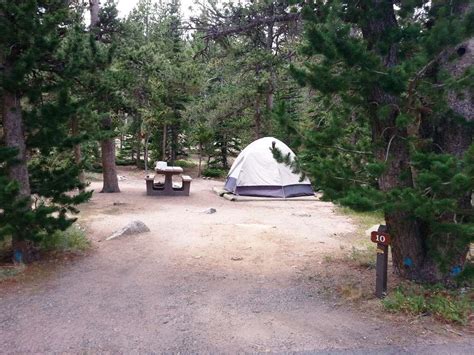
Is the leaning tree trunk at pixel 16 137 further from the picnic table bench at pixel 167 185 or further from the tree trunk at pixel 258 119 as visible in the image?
the tree trunk at pixel 258 119

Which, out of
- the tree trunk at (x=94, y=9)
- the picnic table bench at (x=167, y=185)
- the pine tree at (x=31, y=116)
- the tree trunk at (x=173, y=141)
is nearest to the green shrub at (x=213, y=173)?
the tree trunk at (x=173, y=141)

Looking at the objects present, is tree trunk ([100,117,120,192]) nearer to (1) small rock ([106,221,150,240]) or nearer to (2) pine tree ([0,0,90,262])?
(1) small rock ([106,221,150,240])

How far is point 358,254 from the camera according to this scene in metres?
6.72

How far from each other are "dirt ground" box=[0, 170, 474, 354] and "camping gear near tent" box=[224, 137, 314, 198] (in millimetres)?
5577

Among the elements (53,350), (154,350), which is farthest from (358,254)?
(53,350)

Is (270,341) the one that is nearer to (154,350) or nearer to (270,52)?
(154,350)

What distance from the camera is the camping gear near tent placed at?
46.4 ft

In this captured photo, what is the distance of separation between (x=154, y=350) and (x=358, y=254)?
408 centimetres

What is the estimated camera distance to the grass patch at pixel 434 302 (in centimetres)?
411

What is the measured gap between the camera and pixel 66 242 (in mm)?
7023

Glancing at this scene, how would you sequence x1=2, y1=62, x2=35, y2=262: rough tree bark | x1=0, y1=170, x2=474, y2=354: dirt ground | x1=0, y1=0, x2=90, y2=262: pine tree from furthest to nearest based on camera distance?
x1=2, y1=62, x2=35, y2=262: rough tree bark → x1=0, y1=0, x2=90, y2=262: pine tree → x1=0, y1=170, x2=474, y2=354: dirt ground

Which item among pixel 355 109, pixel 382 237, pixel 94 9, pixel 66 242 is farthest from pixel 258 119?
pixel 382 237

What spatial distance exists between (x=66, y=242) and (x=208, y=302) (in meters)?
3.40

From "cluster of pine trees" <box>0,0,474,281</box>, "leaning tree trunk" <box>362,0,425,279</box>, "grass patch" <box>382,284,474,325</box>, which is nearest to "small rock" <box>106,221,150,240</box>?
"cluster of pine trees" <box>0,0,474,281</box>
